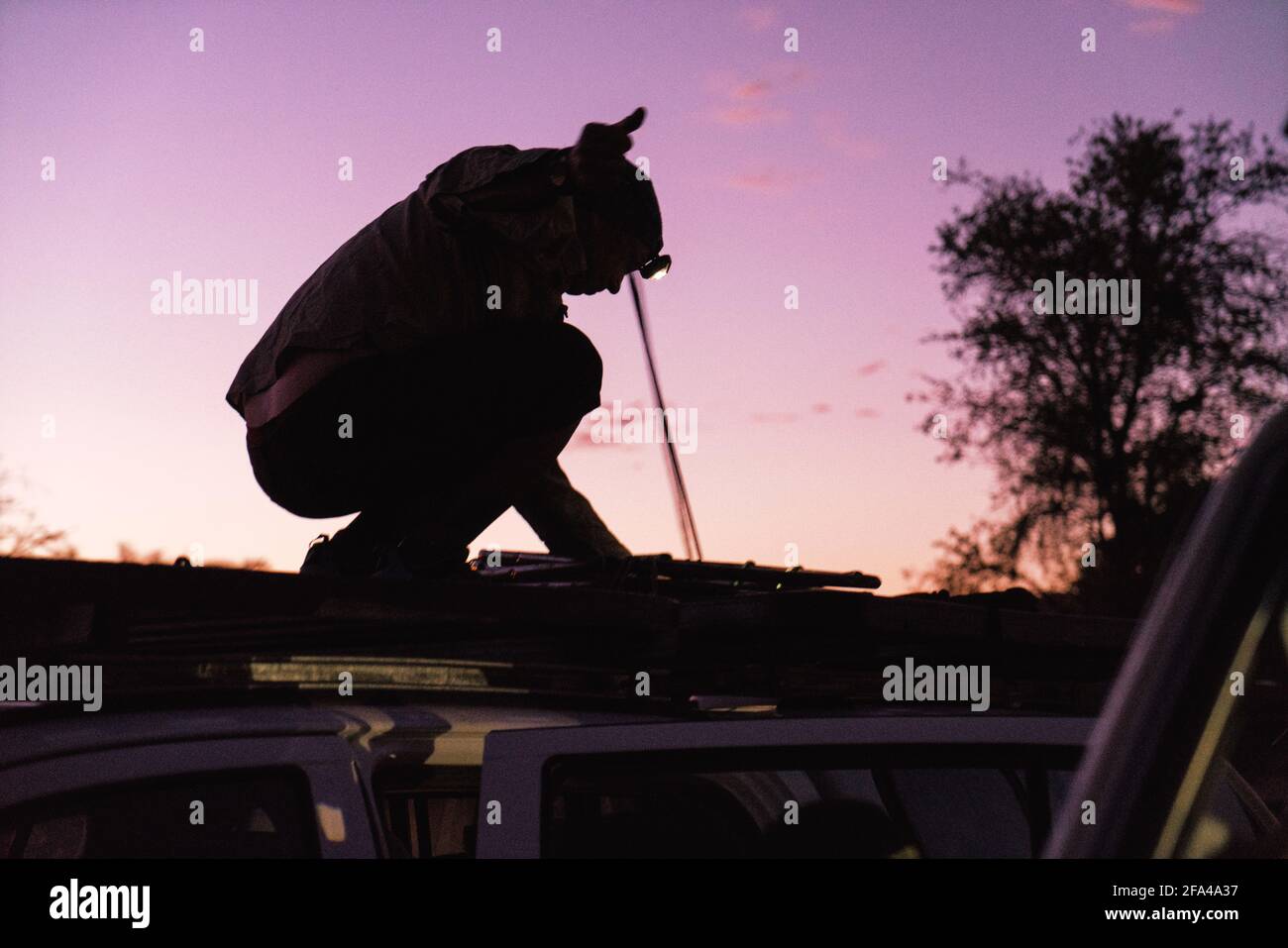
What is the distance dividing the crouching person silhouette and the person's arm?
0.31 meters

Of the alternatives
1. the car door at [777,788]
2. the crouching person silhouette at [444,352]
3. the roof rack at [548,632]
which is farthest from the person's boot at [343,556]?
the car door at [777,788]

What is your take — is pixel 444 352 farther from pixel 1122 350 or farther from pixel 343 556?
pixel 1122 350

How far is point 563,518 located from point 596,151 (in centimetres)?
111

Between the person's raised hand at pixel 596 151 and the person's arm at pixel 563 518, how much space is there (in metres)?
0.89

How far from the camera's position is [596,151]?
3.21 m

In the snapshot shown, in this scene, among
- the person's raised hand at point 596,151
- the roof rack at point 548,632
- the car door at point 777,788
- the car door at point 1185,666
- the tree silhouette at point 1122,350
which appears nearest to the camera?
the car door at point 1185,666

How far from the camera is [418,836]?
362 cm

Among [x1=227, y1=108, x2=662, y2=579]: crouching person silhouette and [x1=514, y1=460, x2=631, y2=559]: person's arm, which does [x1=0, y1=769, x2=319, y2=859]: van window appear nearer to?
[x1=227, y1=108, x2=662, y2=579]: crouching person silhouette

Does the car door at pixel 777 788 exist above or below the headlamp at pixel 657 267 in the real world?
below

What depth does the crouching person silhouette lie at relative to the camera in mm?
3311

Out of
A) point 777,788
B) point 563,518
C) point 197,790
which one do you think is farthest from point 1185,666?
point 563,518

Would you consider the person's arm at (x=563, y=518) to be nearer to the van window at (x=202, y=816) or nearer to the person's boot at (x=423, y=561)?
the person's boot at (x=423, y=561)

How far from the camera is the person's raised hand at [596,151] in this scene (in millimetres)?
3203

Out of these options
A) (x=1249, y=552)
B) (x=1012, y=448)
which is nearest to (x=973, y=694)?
(x=1249, y=552)
